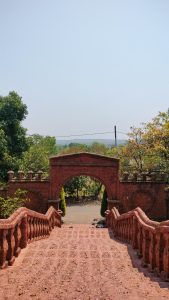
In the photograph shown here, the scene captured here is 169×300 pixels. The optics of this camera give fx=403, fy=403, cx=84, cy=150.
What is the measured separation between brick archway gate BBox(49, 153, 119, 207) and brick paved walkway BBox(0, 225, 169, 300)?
15668mm

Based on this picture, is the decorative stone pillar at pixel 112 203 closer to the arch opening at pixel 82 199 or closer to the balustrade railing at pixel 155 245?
the arch opening at pixel 82 199

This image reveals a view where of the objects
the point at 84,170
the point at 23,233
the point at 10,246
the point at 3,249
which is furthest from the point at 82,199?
the point at 3,249

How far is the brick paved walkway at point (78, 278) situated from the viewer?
20.7 feet

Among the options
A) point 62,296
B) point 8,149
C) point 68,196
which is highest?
point 8,149

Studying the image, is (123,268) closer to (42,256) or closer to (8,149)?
(42,256)

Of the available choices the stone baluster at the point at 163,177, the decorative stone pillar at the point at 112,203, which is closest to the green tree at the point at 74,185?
the decorative stone pillar at the point at 112,203

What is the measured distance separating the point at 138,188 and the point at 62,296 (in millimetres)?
20726

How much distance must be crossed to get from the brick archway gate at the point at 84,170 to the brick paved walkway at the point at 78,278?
→ 15668 millimetres

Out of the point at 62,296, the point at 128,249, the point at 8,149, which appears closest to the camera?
the point at 62,296

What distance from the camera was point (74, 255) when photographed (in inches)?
385

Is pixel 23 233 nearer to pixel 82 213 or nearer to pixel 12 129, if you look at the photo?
pixel 12 129

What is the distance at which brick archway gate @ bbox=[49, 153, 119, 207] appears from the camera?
25.7 meters

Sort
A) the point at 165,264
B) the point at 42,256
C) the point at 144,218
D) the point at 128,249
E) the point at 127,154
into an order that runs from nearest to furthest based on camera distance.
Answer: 1. the point at 165,264
2. the point at 42,256
3. the point at 144,218
4. the point at 128,249
5. the point at 127,154

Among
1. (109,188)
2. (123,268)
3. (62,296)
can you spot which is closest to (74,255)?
(123,268)
